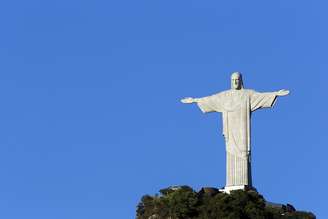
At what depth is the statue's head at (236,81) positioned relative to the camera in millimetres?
47219

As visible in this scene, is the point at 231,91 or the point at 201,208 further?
the point at 231,91

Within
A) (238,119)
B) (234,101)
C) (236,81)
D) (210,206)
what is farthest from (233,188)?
(236,81)

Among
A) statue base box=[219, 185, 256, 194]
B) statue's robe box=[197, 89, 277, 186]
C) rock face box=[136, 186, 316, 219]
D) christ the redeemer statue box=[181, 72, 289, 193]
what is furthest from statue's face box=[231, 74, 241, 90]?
rock face box=[136, 186, 316, 219]

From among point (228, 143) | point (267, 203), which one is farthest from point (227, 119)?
point (267, 203)

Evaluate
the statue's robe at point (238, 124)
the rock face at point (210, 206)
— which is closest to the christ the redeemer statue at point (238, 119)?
the statue's robe at point (238, 124)

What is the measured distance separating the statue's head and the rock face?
14.7 ft

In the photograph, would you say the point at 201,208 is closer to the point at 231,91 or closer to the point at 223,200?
the point at 223,200

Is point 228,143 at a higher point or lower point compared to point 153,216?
higher

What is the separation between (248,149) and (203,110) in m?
2.41

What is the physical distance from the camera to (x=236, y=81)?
47.2 m

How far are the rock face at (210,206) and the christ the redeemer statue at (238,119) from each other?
1.59m

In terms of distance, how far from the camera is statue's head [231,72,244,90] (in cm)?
4722

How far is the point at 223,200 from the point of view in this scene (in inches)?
1710

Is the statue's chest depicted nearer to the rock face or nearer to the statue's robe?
the statue's robe
